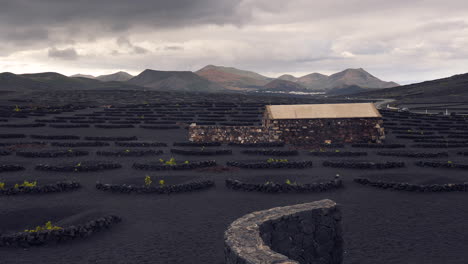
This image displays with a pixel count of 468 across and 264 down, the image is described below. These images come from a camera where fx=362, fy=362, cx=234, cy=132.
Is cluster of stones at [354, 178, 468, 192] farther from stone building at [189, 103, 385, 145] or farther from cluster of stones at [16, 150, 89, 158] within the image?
cluster of stones at [16, 150, 89, 158]

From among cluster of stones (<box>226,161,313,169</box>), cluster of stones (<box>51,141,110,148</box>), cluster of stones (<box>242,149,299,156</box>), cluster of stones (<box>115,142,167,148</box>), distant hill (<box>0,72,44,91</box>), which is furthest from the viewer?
distant hill (<box>0,72,44,91</box>)

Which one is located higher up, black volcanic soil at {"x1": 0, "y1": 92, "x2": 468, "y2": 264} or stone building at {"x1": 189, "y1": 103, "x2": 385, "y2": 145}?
stone building at {"x1": 189, "y1": 103, "x2": 385, "y2": 145}

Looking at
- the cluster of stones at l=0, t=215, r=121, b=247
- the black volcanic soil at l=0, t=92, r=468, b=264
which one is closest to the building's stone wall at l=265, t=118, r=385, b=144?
the black volcanic soil at l=0, t=92, r=468, b=264

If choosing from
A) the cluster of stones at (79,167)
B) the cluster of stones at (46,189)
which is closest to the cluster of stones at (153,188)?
the cluster of stones at (46,189)

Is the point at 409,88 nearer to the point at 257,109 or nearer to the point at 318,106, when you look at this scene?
the point at 257,109

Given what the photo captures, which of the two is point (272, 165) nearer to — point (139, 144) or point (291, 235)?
point (139, 144)

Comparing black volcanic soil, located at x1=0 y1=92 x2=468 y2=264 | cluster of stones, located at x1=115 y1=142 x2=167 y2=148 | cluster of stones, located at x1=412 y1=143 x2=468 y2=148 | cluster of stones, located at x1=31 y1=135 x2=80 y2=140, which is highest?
cluster of stones, located at x1=31 y1=135 x2=80 y2=140

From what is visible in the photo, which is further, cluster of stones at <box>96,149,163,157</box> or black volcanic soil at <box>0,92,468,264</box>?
cluster of stones at <box>96,149,163,157</box>
